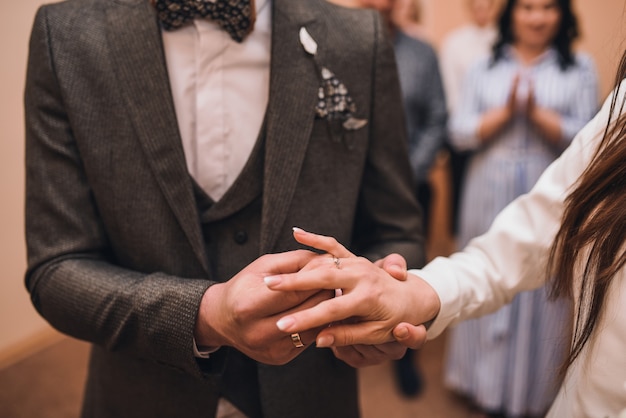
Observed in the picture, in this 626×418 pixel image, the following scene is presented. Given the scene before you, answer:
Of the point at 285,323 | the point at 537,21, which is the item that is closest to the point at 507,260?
the point at 285,323

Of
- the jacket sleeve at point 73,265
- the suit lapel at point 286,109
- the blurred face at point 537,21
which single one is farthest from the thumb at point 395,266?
the blurred face at point 537,21

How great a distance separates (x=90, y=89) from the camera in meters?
0.99

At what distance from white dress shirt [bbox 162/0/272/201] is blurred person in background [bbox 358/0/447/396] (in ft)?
5.46

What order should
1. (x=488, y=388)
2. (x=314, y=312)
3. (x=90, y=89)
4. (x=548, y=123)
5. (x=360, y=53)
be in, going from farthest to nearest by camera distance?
(x=488, y=388) → (x=548, y=123) → (x=360, y=53) → (x=90, y=89) → (x=314, y=312)

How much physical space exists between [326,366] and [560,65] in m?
1.88

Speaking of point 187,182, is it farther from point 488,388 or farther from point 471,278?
point 488,388

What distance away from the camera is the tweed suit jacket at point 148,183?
97 cm

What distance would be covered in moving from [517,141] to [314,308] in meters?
1.83

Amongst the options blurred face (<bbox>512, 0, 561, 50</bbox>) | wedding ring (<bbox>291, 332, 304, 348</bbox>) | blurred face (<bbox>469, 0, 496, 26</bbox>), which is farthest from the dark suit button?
blurred face (<bbox>469, 0, 496, 26</bbox>)

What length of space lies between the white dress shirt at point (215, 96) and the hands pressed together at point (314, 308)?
25 cm

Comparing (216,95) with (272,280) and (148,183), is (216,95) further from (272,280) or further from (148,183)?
(272,280)

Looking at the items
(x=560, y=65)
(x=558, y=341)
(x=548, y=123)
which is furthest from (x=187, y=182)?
(x=560, y=65)

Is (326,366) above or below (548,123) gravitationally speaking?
below

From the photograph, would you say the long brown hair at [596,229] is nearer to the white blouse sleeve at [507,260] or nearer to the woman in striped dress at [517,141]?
the white blouse sleeve at [507,260]
